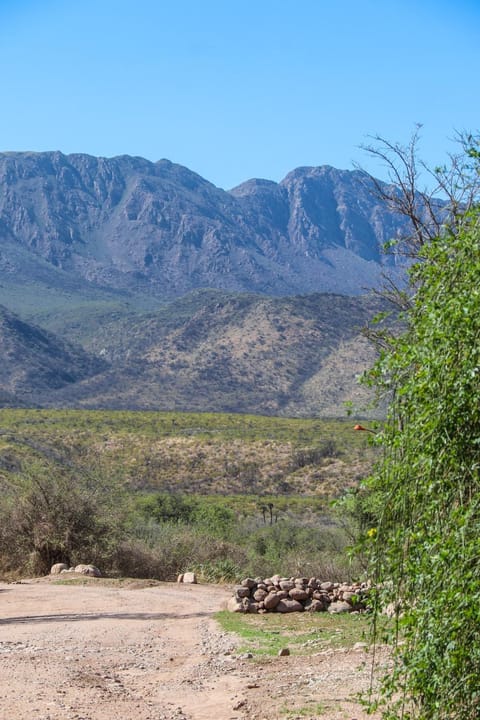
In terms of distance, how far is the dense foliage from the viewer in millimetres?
5809

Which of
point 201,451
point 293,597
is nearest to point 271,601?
point 293,597

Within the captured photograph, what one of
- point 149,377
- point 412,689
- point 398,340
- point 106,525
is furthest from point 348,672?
point 149,377

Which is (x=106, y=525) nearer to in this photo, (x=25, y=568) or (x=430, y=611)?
(x=25, y=568)

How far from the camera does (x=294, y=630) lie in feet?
46.4

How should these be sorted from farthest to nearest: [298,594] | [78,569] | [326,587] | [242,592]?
[78,569], [326,587], [242,592], [298,594]

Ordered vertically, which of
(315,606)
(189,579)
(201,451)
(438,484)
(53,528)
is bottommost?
(201,451)

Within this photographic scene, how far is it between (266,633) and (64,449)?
1654 inches

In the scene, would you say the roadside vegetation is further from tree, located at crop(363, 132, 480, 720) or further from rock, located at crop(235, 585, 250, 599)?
tree, located at crop(363, 132, 480, 720)

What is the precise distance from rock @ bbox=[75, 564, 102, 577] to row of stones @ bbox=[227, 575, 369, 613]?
5017 millimetres

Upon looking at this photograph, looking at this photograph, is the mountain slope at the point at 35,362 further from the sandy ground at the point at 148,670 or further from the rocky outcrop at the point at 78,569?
the sandy ground at the point at 148,670

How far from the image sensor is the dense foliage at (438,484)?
19.1 ft

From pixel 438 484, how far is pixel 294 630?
855 cm

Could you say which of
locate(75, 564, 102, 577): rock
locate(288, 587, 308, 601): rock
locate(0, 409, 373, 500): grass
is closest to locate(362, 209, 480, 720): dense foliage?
locate(288, 587, 308, 601): rock

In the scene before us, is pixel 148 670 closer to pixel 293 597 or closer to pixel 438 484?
pixel 293 597
